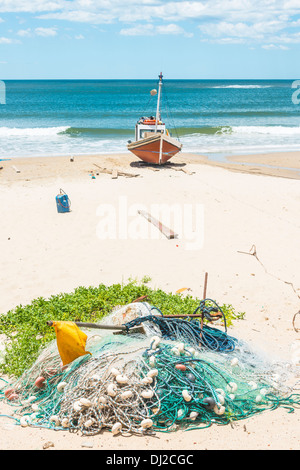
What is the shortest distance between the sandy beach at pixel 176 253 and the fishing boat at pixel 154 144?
171cm

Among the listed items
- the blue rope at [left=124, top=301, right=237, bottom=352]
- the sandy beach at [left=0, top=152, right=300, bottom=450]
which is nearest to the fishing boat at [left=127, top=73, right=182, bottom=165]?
the sandy beach at [left=0, top=152, right=300, bottom=450]

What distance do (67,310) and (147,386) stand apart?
109 inches

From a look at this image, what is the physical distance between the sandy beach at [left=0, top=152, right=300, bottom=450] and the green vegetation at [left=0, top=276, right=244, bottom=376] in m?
0.57

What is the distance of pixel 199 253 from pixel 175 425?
5.55 meters

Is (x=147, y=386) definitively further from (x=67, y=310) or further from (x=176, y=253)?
(x=176, y=253)

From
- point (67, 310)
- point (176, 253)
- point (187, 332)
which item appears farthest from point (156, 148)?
point (187, 332)

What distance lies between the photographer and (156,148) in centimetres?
1856

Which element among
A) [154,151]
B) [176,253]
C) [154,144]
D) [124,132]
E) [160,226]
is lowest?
[176,253]

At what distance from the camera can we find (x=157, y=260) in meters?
8.95

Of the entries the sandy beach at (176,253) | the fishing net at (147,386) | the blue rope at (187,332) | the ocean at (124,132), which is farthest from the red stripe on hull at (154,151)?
the fishing net at (147,386)

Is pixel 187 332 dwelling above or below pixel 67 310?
above

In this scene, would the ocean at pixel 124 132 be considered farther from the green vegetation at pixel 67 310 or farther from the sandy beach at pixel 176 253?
the green vegetation at pixel 67 310

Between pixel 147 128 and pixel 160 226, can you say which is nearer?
pixel 160 226

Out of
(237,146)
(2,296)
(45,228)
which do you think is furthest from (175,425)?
(237,146)
